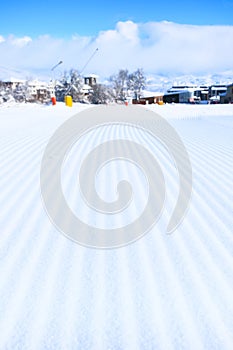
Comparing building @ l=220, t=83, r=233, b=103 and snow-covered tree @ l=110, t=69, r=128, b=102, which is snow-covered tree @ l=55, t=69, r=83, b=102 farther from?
building @ l=220, t=83, r=233, b=103

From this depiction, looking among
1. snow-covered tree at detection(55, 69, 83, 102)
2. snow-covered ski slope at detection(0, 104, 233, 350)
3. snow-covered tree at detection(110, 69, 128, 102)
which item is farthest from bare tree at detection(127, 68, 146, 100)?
snow-covered ski slope at detection(0, 104, 233, 350)

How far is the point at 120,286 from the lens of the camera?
6.59 ft

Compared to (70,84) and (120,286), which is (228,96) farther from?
(120,286)

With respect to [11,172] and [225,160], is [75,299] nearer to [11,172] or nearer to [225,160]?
[11,172]

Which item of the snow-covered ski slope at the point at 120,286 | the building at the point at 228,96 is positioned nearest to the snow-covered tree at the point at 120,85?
the building at the point at 228,96

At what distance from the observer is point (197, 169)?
15.7 ft

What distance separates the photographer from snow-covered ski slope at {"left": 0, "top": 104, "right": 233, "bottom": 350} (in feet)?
5.31

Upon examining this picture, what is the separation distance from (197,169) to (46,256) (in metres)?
3.22

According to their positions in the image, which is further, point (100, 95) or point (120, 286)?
point (100, 95)

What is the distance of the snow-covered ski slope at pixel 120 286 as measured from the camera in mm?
1618

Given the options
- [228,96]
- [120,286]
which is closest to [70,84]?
→ [228,96]

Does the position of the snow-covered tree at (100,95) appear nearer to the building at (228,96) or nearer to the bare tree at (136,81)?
the bare tree at (136,81)

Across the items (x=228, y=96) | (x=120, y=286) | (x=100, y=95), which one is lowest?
(x=120, y=286)

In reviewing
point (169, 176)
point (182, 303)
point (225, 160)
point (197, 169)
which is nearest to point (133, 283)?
point (182, 303)
